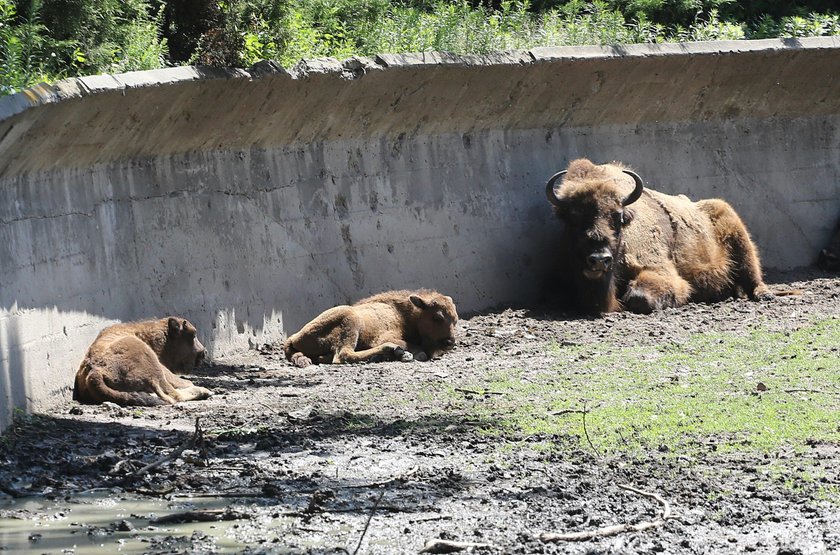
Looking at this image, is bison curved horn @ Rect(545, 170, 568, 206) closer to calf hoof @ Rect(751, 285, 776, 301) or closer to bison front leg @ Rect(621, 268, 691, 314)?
bison front leg @ Rect(621, 268, 691, 314)

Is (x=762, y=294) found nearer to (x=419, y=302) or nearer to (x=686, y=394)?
(x=419, y=302)

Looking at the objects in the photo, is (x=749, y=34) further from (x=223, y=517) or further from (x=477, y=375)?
(x=223, y=517)

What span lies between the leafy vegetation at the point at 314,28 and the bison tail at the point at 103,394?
2.05 meters

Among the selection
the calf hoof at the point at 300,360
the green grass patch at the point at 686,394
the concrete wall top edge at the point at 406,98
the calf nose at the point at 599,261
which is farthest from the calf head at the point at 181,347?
the calf nose at the point at 599,261

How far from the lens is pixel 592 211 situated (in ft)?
47.4

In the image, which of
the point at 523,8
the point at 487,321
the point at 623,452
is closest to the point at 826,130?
the point at 523,8

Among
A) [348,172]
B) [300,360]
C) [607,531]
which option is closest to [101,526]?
[607,531]

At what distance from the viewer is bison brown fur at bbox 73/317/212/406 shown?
923cm

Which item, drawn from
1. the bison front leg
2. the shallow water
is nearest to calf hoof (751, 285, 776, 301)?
the bison front leg

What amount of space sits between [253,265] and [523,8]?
7135 millimetres

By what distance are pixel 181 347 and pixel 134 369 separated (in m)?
0.78

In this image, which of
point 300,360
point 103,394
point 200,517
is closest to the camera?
point 200,517

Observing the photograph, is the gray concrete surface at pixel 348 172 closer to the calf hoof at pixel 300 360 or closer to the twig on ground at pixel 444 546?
the calf hoof at pixel 300 360

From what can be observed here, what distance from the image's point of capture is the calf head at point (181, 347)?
998cm
